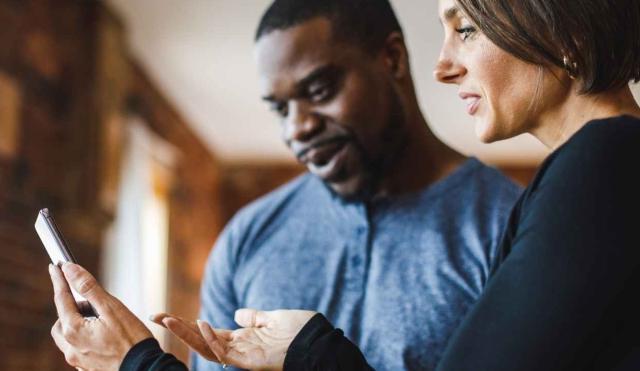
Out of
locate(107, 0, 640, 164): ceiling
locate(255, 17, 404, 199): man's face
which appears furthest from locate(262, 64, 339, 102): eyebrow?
locate(107, 0, 640, 164): ceiling

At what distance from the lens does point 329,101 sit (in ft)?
4.56

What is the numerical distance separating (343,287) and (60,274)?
1.78ft

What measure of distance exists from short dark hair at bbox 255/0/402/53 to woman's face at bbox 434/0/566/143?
488 mm

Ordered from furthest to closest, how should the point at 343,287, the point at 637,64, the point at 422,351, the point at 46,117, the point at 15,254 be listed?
the point at 46,117, the point at 15,254, the point at 343,287, the point at 422,351, the point at 637,64

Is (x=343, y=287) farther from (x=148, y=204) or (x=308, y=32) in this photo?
(x=148, y=204)

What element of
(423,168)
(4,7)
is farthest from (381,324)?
(4,7)

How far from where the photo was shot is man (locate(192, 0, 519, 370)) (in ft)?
4.28

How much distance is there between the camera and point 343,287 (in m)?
1.38

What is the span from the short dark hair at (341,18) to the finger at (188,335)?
2.15 ft

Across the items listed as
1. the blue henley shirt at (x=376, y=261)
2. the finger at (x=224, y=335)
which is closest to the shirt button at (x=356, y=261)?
the blue henley shirt at (x=376, y=261)

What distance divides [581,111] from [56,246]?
629 mm

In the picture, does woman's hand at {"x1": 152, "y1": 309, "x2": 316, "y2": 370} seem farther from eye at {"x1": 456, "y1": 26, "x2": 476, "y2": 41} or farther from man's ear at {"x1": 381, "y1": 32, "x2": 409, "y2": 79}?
man's ear at {"x1": 381, "y1": 32, "x2": 409, "y2": 79}

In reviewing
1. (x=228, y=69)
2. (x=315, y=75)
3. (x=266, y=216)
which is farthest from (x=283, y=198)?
(x=228, y=69)

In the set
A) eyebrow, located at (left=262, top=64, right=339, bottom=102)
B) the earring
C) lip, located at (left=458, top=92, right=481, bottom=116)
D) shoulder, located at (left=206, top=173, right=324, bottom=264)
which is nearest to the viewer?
the earring
